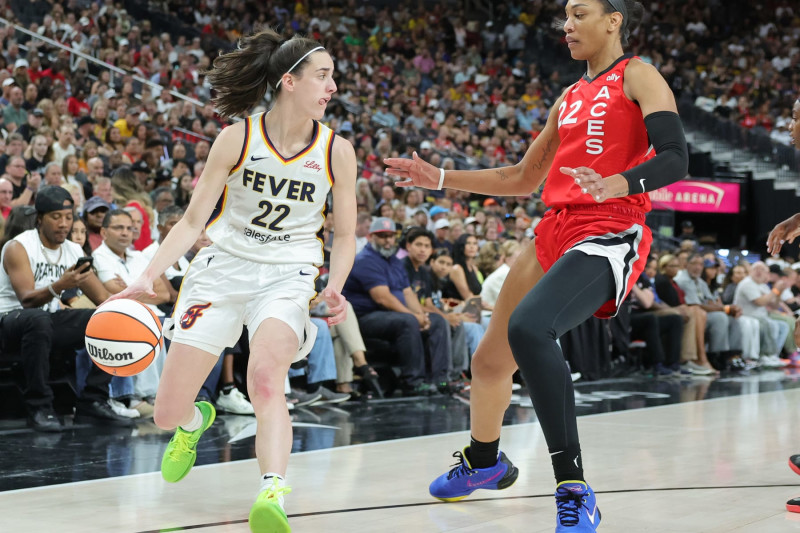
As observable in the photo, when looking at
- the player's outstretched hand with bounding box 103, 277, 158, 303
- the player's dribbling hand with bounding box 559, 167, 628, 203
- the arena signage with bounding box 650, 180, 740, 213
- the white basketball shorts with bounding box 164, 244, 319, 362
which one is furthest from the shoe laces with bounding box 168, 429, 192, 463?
the arena signage with bounding box 650, 180, 740, 213

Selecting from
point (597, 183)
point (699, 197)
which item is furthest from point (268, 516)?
point (699, 197)

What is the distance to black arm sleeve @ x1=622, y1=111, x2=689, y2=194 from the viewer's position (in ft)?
9.77

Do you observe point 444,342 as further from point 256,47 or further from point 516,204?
point 516,204

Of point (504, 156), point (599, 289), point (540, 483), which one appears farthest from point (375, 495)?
point (504, 156)

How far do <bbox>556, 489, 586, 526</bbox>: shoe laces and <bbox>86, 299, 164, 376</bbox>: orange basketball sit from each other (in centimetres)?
174

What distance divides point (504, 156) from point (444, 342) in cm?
993

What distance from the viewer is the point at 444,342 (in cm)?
827

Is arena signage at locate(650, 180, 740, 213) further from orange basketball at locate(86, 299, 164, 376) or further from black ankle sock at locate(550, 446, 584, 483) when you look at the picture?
black ankle sock at locate(550, 446, 584, 483)

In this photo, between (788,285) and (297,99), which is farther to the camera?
(788,285)

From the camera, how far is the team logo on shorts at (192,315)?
11.7 feet

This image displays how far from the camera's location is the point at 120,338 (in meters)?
3.79

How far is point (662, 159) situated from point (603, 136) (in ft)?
1.21

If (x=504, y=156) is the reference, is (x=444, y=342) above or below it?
below

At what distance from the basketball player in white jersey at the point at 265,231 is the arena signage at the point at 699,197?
1541 cm
